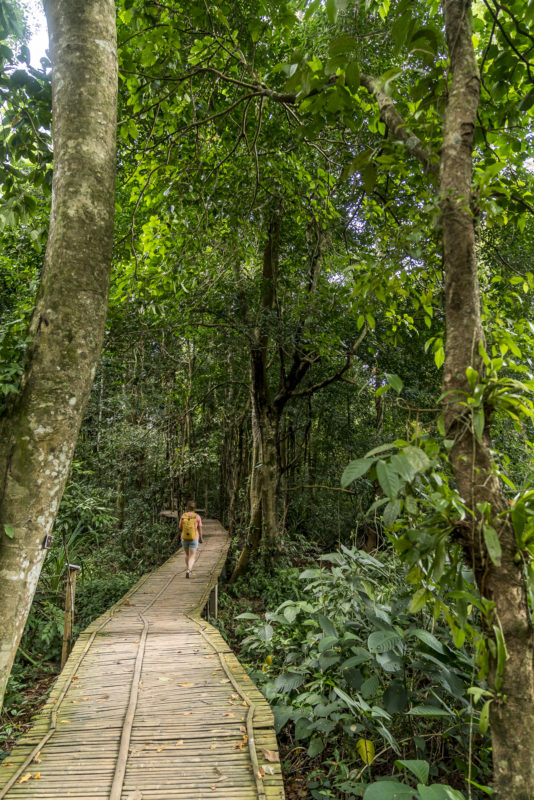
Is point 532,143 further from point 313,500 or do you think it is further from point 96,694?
point 313,500

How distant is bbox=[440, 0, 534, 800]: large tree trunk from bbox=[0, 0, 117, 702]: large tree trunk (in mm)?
1279

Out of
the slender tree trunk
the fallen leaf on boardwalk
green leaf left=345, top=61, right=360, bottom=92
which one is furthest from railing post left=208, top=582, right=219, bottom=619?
green leaf left=345, top=61, right=360, bottom=92

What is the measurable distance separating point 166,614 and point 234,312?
5.03 metres

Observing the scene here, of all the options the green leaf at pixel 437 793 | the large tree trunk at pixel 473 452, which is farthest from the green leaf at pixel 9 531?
the green leaf at pixel 437 793

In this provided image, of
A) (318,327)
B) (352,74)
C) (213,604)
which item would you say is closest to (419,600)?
(352,74)

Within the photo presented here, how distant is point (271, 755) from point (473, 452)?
2430 millimetres

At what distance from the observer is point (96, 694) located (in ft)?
12.0

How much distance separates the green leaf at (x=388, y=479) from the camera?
1185 mm

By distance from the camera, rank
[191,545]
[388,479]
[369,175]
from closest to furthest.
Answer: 1. [388,479]
2. [369,175]
3. [191,545]

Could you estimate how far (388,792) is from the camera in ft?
5.98

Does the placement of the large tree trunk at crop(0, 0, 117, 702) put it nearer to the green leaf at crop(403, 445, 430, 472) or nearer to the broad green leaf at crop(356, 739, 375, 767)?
the green leaf at crop(403, 445, 430, 472)

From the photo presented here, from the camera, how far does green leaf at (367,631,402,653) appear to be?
250cm

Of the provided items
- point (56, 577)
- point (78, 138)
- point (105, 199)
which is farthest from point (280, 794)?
point (56, 577)

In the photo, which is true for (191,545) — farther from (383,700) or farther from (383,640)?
(383,640)
